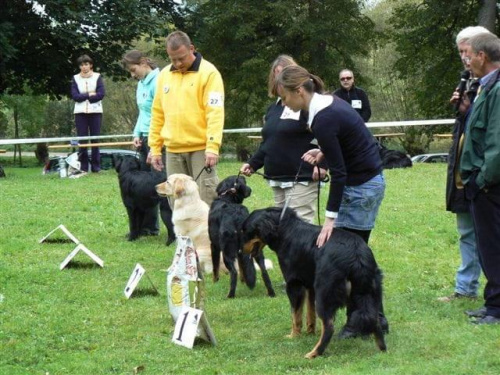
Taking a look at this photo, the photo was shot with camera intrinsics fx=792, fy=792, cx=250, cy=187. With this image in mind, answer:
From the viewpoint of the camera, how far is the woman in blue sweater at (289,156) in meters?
6.69

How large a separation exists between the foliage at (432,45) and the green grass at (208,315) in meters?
20.5

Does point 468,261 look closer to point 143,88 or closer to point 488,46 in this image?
point 488,46

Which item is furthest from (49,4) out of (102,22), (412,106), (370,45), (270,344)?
(412,106)

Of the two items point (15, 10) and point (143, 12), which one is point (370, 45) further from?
point (15, 10)

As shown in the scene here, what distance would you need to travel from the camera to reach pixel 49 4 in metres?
22.6

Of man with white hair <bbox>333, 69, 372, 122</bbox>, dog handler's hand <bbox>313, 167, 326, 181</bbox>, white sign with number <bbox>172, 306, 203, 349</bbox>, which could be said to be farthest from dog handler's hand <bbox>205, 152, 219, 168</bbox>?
man with white hair <bbox>333, 69, 372, 122</bbox>

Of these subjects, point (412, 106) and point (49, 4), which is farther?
point (412, 106)

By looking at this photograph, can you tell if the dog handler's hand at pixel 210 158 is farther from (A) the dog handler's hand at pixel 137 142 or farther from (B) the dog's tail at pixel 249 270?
(A) the dog handler's hand at pixel 137 142

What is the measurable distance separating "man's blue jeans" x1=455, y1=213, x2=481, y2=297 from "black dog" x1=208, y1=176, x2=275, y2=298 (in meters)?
1.64

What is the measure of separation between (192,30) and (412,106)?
57.3 ft

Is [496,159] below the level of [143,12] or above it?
below

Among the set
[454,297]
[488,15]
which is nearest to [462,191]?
[454,297]

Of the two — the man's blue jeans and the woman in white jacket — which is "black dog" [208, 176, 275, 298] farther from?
the woman in white jacket

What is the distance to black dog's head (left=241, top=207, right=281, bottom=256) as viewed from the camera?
5559 mm
